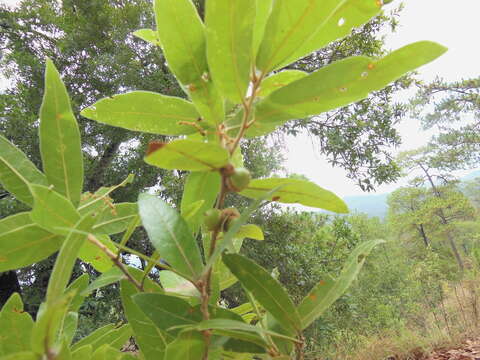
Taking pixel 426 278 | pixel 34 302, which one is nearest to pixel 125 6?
pixel 34 302

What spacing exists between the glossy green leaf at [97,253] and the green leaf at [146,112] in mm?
114

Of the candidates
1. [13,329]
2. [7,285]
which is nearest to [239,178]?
[13,329]

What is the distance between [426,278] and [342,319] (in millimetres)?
3582

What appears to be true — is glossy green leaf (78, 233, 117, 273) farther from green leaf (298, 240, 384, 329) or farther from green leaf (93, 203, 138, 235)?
green leaf (298, 240, 384, 329)

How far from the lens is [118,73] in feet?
9.71

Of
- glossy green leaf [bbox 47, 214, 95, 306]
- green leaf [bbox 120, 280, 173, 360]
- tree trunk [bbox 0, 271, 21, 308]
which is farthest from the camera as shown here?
tree trunk [bbox 0, 271, 21, 308]

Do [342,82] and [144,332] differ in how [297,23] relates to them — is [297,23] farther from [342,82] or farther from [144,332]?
[144,332]

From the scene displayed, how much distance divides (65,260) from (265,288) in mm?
157

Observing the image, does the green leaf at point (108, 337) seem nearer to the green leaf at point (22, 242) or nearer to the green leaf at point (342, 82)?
the green leaf at point (22, 242)

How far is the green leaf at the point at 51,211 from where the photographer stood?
0.21 meters

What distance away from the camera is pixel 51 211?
8.5 inches

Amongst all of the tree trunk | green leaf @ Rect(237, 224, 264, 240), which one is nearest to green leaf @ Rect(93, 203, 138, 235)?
green leaf @ Rect(237, 224, 264, 240)

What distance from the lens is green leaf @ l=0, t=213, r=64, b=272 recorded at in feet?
0.80

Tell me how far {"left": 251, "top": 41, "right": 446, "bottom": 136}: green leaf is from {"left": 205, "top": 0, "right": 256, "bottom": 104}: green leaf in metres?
0.03
